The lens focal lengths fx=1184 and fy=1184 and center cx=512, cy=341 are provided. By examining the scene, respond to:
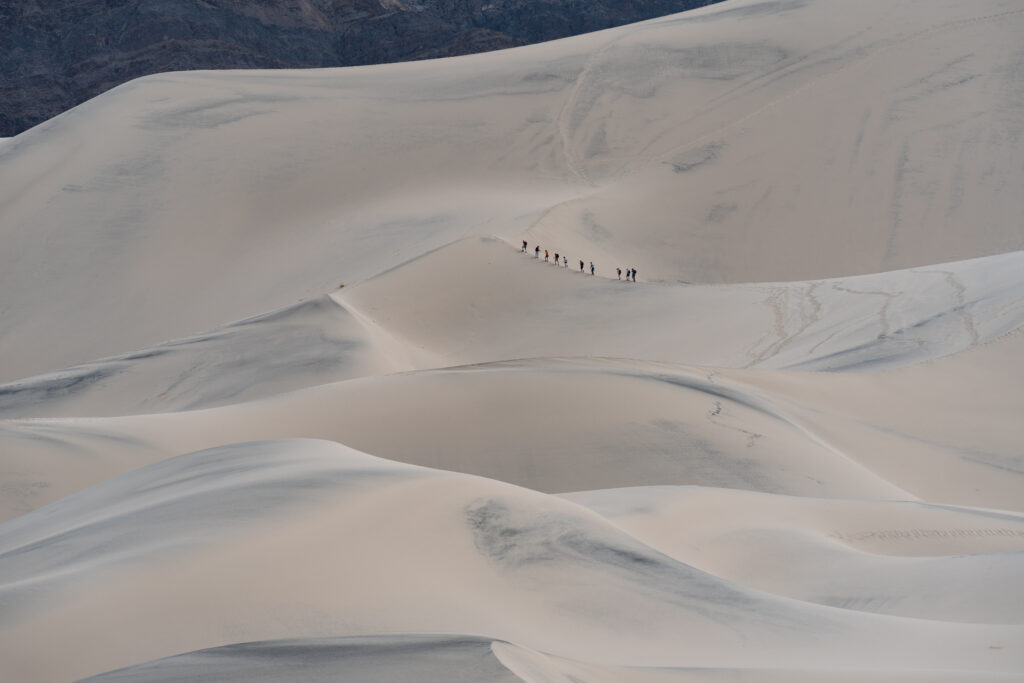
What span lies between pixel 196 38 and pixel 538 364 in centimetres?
4953

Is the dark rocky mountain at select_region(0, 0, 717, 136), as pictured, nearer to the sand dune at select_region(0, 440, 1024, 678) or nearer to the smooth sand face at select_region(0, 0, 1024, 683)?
the smooth sand face at select_region(0, 0, 1024, 683)

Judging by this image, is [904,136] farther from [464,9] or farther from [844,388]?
[464,9]

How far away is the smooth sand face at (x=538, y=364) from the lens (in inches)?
162

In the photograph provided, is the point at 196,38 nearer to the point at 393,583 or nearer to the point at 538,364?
the point at 538,364

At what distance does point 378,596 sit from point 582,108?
2578 centimetres

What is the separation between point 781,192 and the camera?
25172 millimetres

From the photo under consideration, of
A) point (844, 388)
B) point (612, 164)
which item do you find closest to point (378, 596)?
point (844, 388)

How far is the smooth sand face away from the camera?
4113mm

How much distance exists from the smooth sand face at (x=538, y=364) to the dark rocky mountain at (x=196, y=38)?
23.4 metres

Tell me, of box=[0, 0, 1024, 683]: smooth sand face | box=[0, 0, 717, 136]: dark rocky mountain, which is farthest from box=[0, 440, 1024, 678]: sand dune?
box=[0, 0, 717, 136]: dark rocky mountain

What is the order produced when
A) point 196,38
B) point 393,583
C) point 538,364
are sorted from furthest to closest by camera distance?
point 196,38 → point 538,364 → point 393,583

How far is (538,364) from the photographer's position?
10586 mm

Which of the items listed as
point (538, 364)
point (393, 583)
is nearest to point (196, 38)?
point (538, 364)

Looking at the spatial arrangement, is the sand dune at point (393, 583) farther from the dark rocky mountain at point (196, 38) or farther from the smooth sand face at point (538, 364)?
the dark rocky mountain at point (196, 38)
